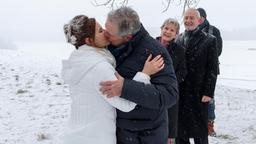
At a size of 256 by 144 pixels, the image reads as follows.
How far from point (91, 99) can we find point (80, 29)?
46 centimetres

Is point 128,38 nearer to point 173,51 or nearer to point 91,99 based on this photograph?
point 91,99

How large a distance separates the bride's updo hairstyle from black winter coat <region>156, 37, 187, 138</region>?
6.82ft

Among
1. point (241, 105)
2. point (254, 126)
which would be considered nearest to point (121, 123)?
point (254, 126)

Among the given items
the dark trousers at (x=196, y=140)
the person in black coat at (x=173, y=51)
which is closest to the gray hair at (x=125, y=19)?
the person in black coat at (x=173, y=51)

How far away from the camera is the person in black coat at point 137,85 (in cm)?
304

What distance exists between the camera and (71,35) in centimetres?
312

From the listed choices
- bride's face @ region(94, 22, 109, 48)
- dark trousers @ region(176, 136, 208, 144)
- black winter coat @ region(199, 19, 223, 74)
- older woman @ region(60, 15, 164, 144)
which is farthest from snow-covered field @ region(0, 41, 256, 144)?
bride's face @ region(94, 22, 109, 48)

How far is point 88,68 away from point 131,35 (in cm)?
38

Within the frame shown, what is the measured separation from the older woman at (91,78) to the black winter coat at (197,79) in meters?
2.43

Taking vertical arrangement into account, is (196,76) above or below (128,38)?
below

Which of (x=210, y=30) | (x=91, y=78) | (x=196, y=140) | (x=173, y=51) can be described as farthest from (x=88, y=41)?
(x=210, y=30)

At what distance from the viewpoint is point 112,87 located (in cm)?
300

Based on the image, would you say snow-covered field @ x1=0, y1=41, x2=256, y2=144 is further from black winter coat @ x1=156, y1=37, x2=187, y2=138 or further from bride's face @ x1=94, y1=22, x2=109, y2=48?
bride's face @ x1=94, y1=22, x2=109, y2=48

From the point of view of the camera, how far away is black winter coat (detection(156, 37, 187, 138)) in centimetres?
504
